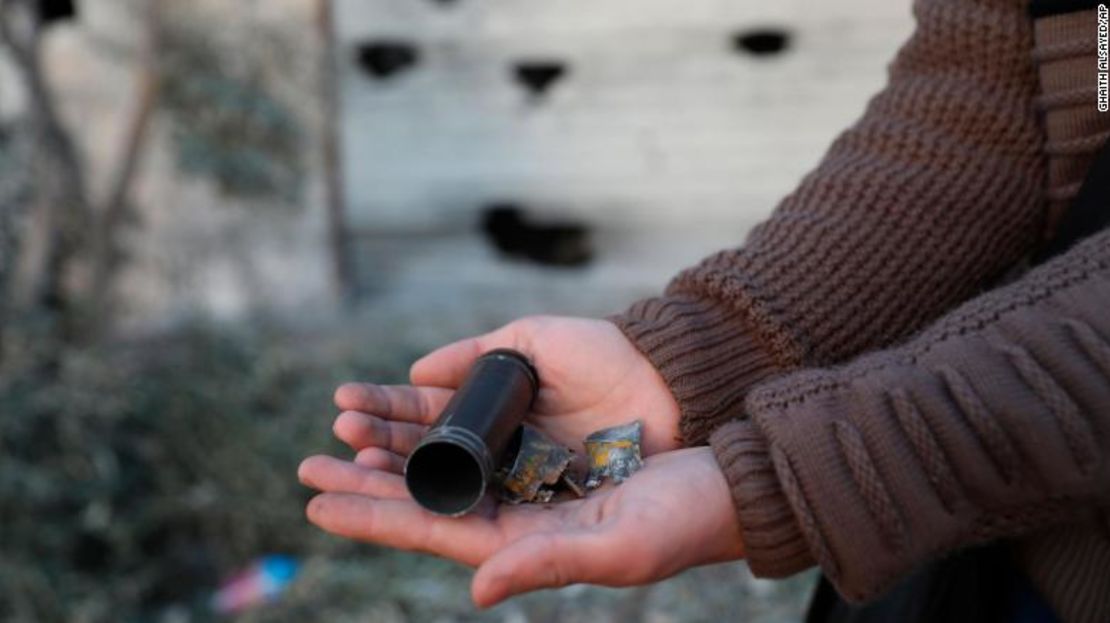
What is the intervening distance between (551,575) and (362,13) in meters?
2.85

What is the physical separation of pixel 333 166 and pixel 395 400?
238 centimetres

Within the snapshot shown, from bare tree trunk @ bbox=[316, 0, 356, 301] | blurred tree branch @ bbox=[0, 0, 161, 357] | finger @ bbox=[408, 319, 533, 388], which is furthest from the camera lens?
bare tree trunk @ bbox=[316, 0, 356, 301]

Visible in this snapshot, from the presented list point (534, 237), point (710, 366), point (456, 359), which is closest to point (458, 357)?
point (456, 359)

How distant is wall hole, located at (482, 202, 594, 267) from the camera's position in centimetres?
370

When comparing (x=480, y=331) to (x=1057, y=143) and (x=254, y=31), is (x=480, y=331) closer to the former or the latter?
(x=254, y=31)

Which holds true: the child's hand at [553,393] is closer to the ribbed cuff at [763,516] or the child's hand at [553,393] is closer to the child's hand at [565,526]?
the child's hand at [565,526]

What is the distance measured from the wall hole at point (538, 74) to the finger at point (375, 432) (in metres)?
2.33

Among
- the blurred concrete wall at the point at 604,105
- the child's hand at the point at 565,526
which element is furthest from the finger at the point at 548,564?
the blurred concrete wall at the point at 604,105

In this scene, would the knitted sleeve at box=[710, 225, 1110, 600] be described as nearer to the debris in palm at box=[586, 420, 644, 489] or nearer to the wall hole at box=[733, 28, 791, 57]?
the debris in palm at box=[586, 420, 644, 489]

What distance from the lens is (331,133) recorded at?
364 cm

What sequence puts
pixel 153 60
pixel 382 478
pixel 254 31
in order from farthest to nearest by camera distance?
pixel 254 31 < pixel 153 60 < pixel 382 478

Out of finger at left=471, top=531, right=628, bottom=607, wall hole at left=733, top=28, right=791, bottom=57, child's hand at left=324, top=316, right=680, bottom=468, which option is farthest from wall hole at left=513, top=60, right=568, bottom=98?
finger at left=471, top=531, right=628, bottom=607

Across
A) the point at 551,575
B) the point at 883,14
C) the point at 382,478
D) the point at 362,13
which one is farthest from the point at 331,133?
the point at 551,575

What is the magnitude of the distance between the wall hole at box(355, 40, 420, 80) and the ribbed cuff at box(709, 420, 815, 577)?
2731 mm
